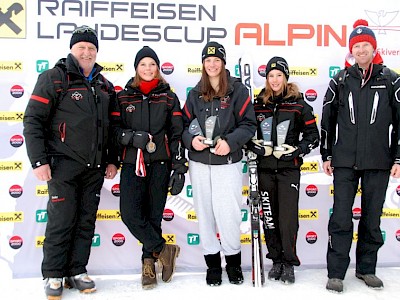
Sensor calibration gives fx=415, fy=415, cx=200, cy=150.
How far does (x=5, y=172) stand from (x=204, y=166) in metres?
1.75

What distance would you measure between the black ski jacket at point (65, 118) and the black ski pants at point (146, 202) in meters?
0.28

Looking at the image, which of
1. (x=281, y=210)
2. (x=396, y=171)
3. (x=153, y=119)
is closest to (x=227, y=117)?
(x=153, y=119)

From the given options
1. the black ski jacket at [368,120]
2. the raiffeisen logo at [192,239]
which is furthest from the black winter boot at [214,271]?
the black ski jacket at [368,120]

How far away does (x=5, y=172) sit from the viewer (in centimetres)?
356

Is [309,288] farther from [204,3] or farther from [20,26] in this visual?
[20,26]

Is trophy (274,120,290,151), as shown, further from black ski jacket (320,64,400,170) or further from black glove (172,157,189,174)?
black glove (172,157,189,174)

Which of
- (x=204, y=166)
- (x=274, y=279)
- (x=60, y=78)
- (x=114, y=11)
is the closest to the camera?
(x=60, y=78)

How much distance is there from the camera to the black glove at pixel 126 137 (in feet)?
10.1

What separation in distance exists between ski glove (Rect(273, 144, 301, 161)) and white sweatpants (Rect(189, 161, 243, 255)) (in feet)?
1.02

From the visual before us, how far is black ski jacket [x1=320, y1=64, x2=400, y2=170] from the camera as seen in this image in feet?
Answer: 10.1

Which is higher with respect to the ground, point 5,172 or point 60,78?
point 60,78

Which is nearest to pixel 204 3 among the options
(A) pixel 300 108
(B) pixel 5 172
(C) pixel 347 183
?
(A) pixel 300 108

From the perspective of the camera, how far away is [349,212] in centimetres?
317

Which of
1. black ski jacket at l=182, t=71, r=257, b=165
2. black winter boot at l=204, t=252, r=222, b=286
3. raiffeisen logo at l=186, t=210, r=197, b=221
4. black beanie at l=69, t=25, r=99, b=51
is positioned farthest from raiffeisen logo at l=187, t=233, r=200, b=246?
black beanie at l=69, t=25, r=99, b=51
